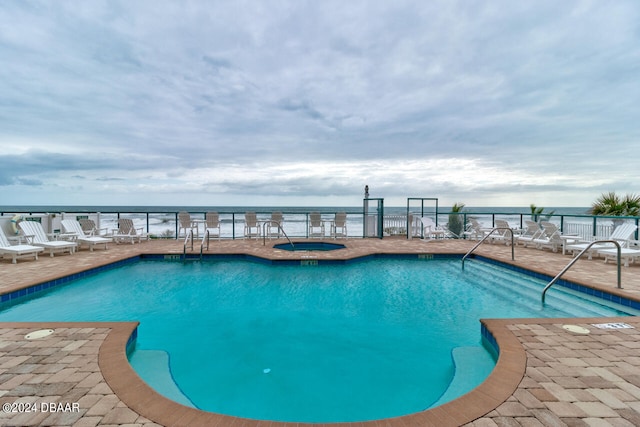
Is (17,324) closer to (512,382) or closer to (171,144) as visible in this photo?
(512,382)

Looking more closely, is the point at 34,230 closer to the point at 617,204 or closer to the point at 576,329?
the point at 576,329

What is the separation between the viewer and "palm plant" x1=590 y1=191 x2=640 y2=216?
1203cm

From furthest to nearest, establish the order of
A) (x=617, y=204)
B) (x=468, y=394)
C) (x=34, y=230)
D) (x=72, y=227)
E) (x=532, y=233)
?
(x=617, y=204) → (x=532, y=233) → (x=72, y=227) → (x=34, y=230) → (x=468, y=394)

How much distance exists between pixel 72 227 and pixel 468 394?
10528 mm

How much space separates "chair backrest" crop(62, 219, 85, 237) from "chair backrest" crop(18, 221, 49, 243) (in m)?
0.73

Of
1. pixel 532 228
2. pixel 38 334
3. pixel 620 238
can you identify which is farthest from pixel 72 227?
pixel 620 238

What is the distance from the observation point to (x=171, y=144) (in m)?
14.4

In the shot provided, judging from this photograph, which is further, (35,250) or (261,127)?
(261,127)

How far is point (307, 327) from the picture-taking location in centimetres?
411

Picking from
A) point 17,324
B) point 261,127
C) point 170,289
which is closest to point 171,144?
point 261,127

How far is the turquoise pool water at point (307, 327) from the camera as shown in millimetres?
2648

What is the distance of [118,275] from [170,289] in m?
1.78

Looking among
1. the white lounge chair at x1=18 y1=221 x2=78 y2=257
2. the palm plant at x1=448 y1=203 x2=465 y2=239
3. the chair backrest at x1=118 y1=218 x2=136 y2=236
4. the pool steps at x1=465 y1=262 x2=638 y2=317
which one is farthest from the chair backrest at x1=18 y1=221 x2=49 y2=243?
the palm plant at x1=448 y1=203 x2=465 y2=239

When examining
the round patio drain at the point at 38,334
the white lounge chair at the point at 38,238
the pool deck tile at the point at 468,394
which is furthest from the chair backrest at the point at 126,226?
the round patio drain at the point at 38,334
